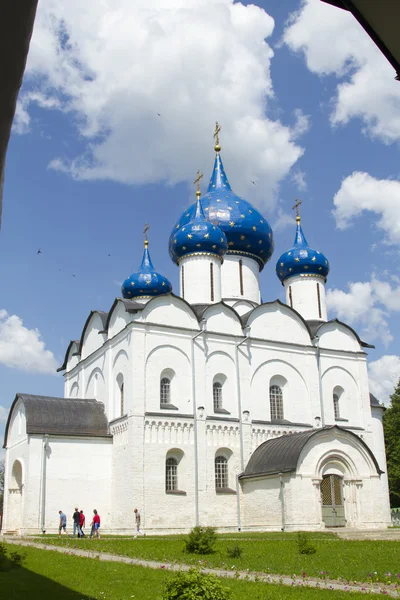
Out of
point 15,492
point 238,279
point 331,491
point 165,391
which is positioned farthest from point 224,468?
point 238,279

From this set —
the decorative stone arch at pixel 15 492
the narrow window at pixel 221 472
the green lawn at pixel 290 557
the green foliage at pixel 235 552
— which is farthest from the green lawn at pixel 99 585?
the decorative stone arch at pixel 15 492

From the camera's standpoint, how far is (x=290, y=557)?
11.0 metres

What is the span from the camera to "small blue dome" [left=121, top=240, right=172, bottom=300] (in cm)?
2716

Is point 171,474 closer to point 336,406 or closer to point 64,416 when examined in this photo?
point 64,416

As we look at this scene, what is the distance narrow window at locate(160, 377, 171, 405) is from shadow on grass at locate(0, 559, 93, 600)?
11.4 m

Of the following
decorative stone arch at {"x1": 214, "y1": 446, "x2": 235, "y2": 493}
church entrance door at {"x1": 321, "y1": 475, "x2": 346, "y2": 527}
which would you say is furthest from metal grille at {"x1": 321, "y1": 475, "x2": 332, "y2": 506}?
decorative stone arch at {"x1": 214, "y1": 446, "x2": 235, "y2": 493}

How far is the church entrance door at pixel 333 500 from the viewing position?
20.1 meters

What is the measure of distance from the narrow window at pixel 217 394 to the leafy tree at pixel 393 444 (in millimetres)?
15048

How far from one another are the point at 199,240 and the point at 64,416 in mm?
8027

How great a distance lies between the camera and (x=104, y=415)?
71.9ft

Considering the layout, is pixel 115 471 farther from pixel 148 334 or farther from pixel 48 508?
pixel 148 334

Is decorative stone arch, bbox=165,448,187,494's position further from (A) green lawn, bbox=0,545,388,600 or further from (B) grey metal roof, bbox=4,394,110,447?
(A) green lawn, bbox=0,545,388,600

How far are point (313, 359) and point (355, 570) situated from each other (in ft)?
50.1

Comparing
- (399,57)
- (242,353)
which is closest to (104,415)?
(242,353)
